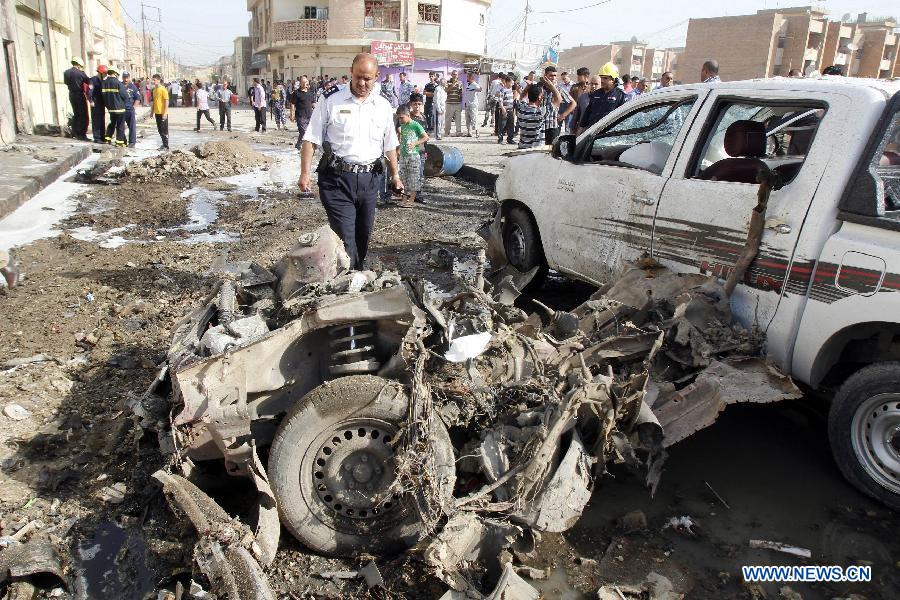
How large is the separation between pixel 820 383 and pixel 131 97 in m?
18.2

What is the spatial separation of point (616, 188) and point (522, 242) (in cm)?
138

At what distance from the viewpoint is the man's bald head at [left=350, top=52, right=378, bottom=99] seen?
467cm

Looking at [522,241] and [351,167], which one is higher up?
[351,167]

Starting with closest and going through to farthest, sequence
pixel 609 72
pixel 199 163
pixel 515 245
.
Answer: pixel 515 245 → pixel 609 72 → pixel 199 163

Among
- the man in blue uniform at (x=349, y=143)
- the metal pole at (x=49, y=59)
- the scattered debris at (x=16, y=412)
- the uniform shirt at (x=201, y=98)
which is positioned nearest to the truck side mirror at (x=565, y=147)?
the man in blue uniform at (x=349, y=143)

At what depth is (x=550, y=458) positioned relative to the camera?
8.84 feet

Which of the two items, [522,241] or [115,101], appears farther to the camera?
[115,101]

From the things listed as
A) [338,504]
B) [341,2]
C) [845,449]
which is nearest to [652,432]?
[845,449]

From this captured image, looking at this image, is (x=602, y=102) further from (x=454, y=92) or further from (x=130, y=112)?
(x=454, y=92)

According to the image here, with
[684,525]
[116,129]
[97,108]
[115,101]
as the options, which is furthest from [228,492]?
[97,108]

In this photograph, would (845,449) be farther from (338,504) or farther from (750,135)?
(338,504)

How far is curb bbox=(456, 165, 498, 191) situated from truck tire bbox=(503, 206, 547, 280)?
6.00m

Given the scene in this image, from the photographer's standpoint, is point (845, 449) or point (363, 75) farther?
point (363, 75)

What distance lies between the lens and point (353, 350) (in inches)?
116
